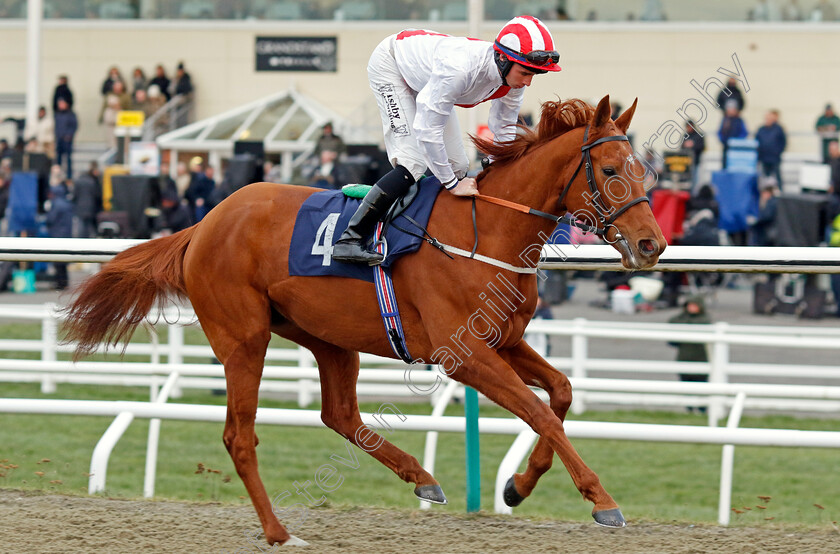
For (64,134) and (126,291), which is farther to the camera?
(64,134)

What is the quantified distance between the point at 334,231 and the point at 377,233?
191 millimetres

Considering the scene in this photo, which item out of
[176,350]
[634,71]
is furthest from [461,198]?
[634,71]

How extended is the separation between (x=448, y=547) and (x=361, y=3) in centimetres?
1901

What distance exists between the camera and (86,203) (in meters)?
14.7

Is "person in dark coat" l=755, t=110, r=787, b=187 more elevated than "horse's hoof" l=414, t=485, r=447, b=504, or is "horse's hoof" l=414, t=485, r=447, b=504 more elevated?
"person in dark coat" l=755, t=110, r=787, b=187

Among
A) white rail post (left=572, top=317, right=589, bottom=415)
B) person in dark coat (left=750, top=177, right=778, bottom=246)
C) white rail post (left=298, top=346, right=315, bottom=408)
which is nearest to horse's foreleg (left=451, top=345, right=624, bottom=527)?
white rail post (left=298, top=346, right=315, bottom=408)

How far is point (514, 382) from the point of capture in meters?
3.69

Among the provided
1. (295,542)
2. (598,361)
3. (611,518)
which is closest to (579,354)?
Answer: (598,361)

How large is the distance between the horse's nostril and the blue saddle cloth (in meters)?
0.83

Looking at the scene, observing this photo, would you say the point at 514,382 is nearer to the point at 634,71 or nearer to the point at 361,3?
the point at 634,71

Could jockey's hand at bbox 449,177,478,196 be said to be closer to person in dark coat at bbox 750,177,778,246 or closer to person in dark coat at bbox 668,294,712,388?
person in dark coat at bbox 668,294,712,388

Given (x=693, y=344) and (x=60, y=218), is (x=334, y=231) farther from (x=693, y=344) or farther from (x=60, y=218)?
(x=60, y=218)

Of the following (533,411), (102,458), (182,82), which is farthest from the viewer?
(182,82)

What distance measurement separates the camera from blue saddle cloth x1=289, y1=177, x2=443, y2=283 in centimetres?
398
